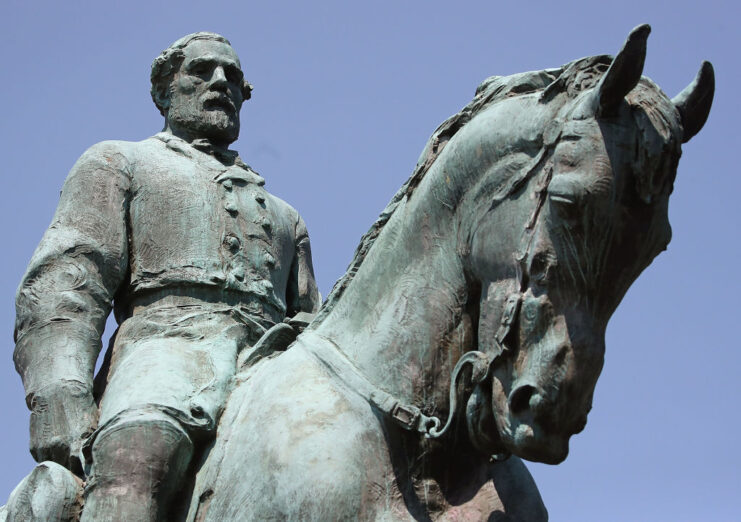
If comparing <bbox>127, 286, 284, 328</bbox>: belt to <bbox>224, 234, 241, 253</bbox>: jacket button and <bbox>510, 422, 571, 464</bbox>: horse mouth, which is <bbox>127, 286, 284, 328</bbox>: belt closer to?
<bbox>224, 234, 241, 253</bbox>: jacket button

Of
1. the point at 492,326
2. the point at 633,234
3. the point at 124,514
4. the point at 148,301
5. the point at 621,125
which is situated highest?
the point at 621,125

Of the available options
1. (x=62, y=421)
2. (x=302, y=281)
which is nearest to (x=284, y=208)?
(x=302, y=281)

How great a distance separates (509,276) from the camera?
5.55 m

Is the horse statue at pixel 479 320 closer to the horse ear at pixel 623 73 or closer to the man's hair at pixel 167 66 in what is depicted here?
the horse ear at pixel 623 73

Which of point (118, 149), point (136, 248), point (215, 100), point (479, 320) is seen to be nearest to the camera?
point (479, 320)

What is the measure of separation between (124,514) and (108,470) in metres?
0.21

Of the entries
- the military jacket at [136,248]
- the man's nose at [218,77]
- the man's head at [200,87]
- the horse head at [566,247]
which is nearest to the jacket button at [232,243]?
the military jacket at [136,248]

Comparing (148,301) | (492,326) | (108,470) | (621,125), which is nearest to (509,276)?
(492,326)

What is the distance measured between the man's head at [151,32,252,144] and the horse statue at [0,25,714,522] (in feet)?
7.58

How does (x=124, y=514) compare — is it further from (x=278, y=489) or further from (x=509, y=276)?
(x=509, y=276)

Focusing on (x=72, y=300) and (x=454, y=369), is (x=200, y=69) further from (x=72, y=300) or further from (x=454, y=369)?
(x=454, y=369)

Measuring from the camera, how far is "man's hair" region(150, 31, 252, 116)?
8312 mm

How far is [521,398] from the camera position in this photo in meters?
5.43

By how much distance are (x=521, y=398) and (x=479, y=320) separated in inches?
16.3
